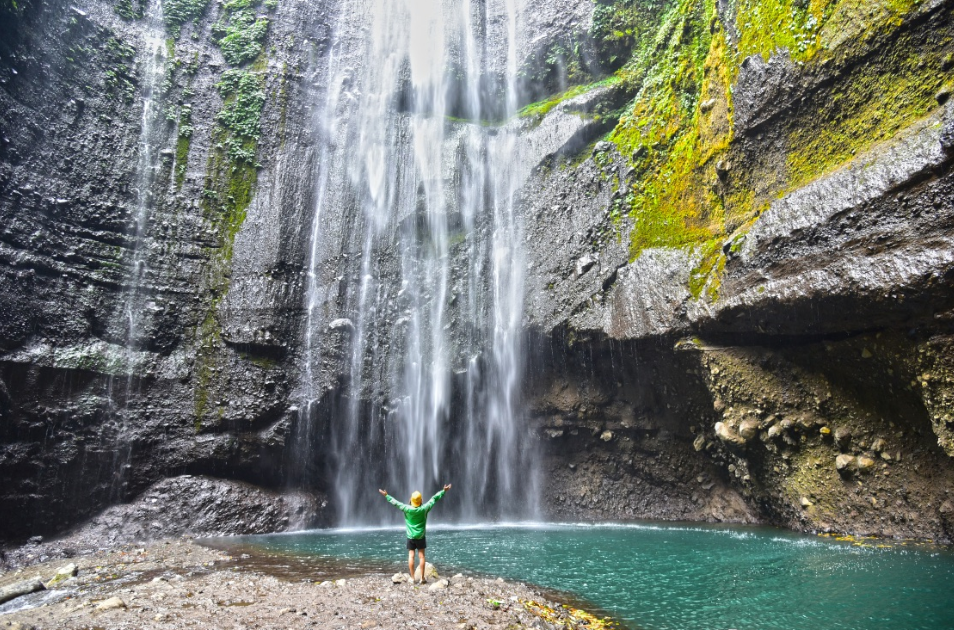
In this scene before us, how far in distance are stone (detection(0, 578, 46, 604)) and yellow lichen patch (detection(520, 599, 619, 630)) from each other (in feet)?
20.1

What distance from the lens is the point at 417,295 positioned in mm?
15555

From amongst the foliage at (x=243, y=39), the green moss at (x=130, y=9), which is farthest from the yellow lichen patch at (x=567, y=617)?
the green moss at (x=130, y=9)

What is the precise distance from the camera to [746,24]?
1037 cm

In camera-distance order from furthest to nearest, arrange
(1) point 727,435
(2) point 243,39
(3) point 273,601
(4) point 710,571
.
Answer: (2) point 243,39, (1) point 727,435, (4) point 710,571, (3) point 273,601

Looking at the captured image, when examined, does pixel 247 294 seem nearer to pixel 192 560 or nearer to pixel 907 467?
pixel 192 560

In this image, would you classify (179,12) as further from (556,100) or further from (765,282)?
(765,282)

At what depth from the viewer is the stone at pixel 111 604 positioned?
5.10 meters

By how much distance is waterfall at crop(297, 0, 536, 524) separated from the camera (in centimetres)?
1450

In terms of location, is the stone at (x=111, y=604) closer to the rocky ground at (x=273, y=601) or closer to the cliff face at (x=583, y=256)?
the rocky ground at (x=273, y=601)

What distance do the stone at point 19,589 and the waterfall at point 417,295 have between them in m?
7.31

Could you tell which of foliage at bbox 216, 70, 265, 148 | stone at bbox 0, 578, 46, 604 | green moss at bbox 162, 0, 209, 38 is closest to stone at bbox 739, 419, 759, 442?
stone at bbox 0, 578, 46, 604

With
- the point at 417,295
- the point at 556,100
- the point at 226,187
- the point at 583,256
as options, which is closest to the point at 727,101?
the point at 583,256

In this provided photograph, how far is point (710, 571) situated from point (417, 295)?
10.6 m

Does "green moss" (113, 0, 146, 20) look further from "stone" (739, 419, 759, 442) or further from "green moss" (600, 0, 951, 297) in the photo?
"stone" (739, 419, 759, 442)
